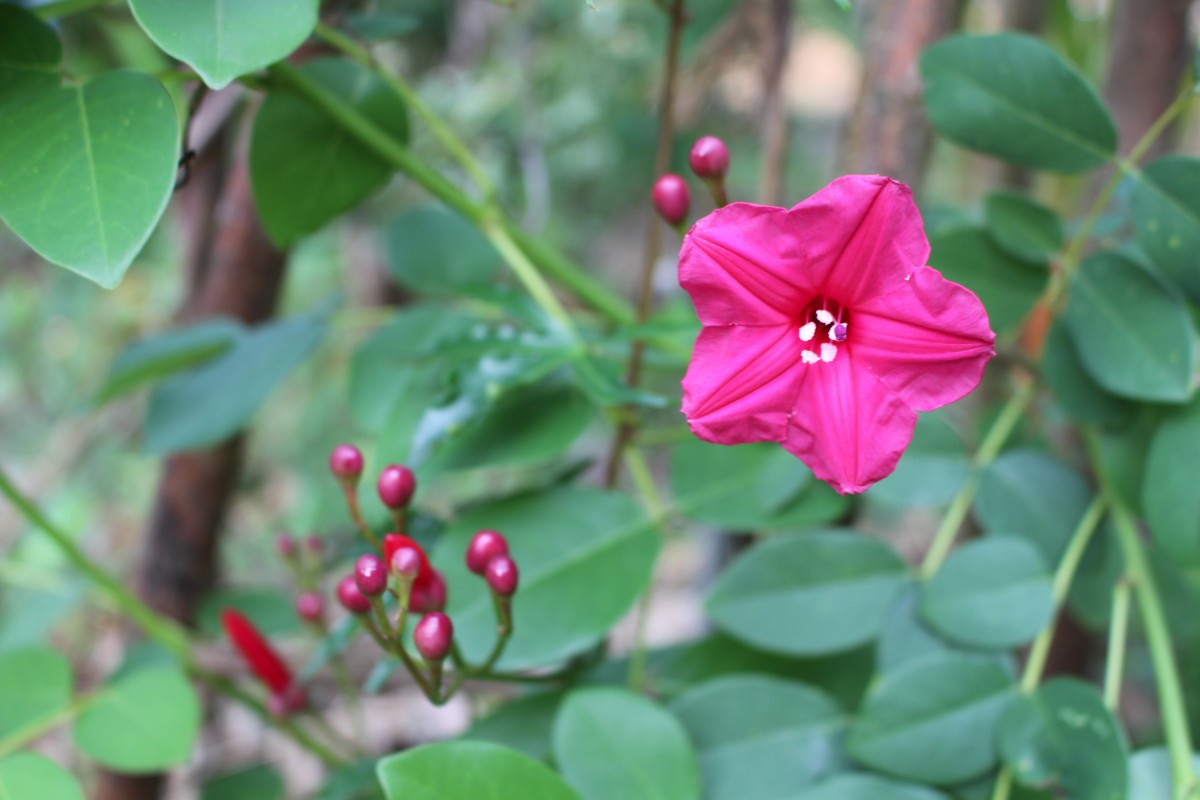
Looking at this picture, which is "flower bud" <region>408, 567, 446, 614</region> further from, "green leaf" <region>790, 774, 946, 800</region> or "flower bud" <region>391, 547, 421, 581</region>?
"green leaf" <region>790, 774, 946, 800</region>

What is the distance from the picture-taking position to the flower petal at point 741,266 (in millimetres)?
556

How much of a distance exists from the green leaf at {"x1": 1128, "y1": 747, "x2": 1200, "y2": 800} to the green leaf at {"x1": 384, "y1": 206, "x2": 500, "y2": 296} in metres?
0.81

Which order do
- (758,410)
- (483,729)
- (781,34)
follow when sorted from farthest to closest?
1. (781,34)
2. (483,729)
3. (758,410)

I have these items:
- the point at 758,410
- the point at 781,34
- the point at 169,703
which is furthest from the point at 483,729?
the point at 781,34

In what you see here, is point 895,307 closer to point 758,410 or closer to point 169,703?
point 758,410

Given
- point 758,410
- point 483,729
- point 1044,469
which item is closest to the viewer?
point 758,410

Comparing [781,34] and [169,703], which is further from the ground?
[781,34]

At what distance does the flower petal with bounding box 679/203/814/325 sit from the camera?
0.56 metres

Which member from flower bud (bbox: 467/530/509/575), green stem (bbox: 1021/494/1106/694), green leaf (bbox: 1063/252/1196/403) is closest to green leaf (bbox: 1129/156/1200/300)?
green leaf (bbox: 1063/252/1196/403)

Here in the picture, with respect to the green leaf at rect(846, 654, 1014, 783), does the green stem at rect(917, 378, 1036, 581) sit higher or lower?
higher

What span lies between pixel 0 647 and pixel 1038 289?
1204mm

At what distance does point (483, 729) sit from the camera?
32.4 inches

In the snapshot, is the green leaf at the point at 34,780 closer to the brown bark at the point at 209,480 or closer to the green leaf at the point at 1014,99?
the brown bark at the point at 209,480

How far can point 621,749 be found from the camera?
717 millimetres
